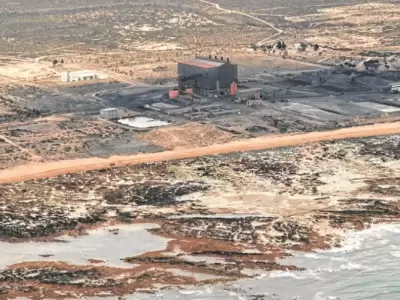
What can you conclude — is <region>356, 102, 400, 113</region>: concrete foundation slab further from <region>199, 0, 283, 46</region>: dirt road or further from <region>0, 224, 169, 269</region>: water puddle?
<region>199, 0, 283, 46</region>: dirt road

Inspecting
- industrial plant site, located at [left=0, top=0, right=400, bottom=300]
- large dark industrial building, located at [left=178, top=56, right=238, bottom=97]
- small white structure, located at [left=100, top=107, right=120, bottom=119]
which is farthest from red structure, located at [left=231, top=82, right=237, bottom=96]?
small white structure, located at [left=100, top=107, right=120, bottom=119]

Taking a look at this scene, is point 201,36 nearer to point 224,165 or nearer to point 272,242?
point 224,165

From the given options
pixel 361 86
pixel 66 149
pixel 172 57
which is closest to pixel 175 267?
pixel 66 149

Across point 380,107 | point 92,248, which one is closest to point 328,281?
point 92,248

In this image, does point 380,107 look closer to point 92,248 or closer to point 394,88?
point 394,88

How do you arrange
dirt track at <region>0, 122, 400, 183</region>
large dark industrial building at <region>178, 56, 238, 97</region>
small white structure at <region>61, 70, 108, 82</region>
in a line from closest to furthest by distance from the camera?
dirt track at <region>0, 122, 400, 183</region>, large dark industrial building at <region>178, 56, 238, 97</region>, small white structure at <region>61, 70, 108, 82</region>

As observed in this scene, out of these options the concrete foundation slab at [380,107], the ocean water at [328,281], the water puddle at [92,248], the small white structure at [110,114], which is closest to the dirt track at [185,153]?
the concrete foundation slab at [380,107]
